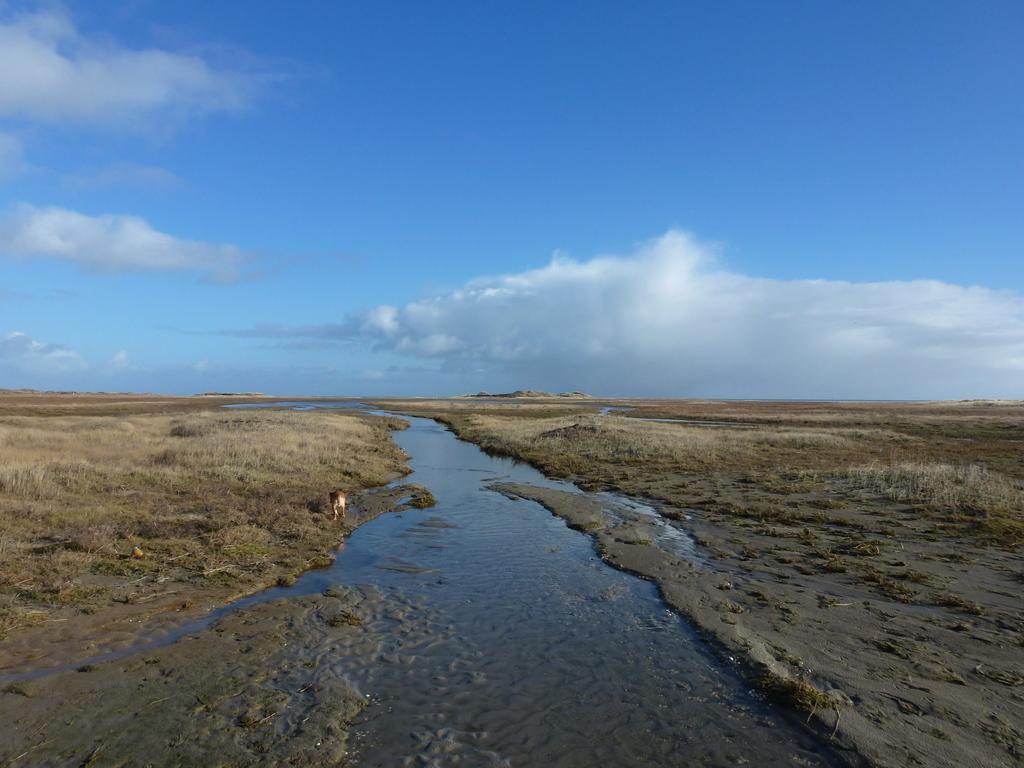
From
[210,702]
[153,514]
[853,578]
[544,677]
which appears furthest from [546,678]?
[153,514]

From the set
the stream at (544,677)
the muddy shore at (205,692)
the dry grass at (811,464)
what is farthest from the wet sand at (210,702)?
the dry grass at (811,464)

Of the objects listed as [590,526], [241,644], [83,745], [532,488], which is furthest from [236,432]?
[83,745]

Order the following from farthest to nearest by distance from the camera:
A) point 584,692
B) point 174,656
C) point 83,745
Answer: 1. point 174,656
2. point 584,692
3. point 83,745

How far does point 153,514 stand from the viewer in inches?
714

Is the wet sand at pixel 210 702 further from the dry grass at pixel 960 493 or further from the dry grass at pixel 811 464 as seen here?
the dry grass at pixel 960 493

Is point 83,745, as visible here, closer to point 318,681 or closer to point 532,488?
point 318,681

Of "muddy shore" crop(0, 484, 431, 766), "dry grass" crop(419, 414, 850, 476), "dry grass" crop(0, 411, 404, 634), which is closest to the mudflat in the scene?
"dry grass" crop(419, 414, 850, 476)

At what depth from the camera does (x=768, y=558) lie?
1661cm

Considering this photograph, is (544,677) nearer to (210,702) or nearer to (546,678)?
(546,678)

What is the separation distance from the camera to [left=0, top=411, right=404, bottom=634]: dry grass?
12797 millimetres

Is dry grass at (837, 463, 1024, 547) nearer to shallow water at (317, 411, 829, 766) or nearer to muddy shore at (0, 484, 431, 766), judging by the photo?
shallow water at (317, 411, 829, 766)

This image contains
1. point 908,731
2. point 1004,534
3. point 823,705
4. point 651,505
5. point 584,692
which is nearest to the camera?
point 908,731

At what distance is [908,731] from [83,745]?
11.0 m

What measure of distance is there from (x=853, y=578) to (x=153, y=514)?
20.5 metres
